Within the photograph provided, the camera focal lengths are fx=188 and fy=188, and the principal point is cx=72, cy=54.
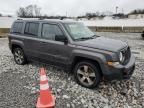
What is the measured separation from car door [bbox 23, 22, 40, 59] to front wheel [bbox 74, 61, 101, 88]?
5.93 ft

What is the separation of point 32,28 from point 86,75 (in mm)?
2783

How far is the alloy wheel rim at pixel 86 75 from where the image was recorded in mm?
5173

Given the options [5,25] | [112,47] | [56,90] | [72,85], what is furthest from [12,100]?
[5,25]

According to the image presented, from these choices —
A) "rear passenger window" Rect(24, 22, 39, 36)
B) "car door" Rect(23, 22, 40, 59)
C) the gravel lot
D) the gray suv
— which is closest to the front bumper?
the gray suv

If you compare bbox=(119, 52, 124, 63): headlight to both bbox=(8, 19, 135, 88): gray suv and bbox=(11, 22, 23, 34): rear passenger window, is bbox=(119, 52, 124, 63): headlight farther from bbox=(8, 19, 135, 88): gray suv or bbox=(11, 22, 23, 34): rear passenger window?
bbox=(11, 22, 23, 34): rear passenger window

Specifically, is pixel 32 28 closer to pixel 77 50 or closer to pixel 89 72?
pixel 77 50

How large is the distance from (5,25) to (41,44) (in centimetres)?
2740

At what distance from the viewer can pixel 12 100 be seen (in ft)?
14.8

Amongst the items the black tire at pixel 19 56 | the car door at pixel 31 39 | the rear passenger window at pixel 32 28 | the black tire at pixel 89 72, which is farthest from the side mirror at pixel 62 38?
the black tire at pixel 19 56

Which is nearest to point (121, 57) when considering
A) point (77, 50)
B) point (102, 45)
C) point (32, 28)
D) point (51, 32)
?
point (102, 45)

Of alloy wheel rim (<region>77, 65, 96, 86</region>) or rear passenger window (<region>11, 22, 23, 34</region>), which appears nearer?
alloy wheel rim (<region>77, 65, 96, 86</region>)

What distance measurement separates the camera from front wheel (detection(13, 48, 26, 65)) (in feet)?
23.9

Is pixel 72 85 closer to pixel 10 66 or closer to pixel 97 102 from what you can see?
pixel 97 102

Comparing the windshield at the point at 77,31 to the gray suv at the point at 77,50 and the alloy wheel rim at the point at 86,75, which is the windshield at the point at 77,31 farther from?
the alloy wheel rim at the point at 86,75
